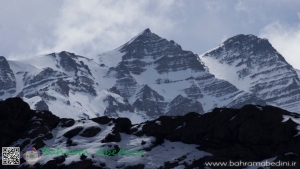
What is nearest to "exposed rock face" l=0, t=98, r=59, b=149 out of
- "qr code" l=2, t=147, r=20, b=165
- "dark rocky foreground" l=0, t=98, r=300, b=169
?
"dark rocky foreground" l=0, t=98, r=300, b=169

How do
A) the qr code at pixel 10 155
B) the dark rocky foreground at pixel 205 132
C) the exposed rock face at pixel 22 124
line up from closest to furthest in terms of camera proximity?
the dark rocky foreground at pixel 205 132 < the qr code at pixel 10 155 < the exposed rock face at pixel 22 124

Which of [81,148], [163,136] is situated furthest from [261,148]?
[81,148]

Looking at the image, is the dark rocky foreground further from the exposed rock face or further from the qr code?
the qr code

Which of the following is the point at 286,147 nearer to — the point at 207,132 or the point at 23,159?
the point at 207,132

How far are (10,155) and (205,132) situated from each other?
46.6 meters

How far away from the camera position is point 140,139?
14200 cm

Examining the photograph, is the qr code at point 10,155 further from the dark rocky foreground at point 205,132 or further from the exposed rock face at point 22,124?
the exposed rock face at point 22,124

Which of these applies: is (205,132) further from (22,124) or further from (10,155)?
(22,124)

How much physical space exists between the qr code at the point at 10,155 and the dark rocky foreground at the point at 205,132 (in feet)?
4.18

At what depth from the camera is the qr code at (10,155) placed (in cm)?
12519

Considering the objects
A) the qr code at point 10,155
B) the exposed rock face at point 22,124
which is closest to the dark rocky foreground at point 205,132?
the exposed rock face at point 22,124

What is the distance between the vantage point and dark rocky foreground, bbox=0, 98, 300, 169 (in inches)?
4781

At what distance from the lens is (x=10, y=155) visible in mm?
127375

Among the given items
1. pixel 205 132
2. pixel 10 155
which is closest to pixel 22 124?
pixel 10 155
